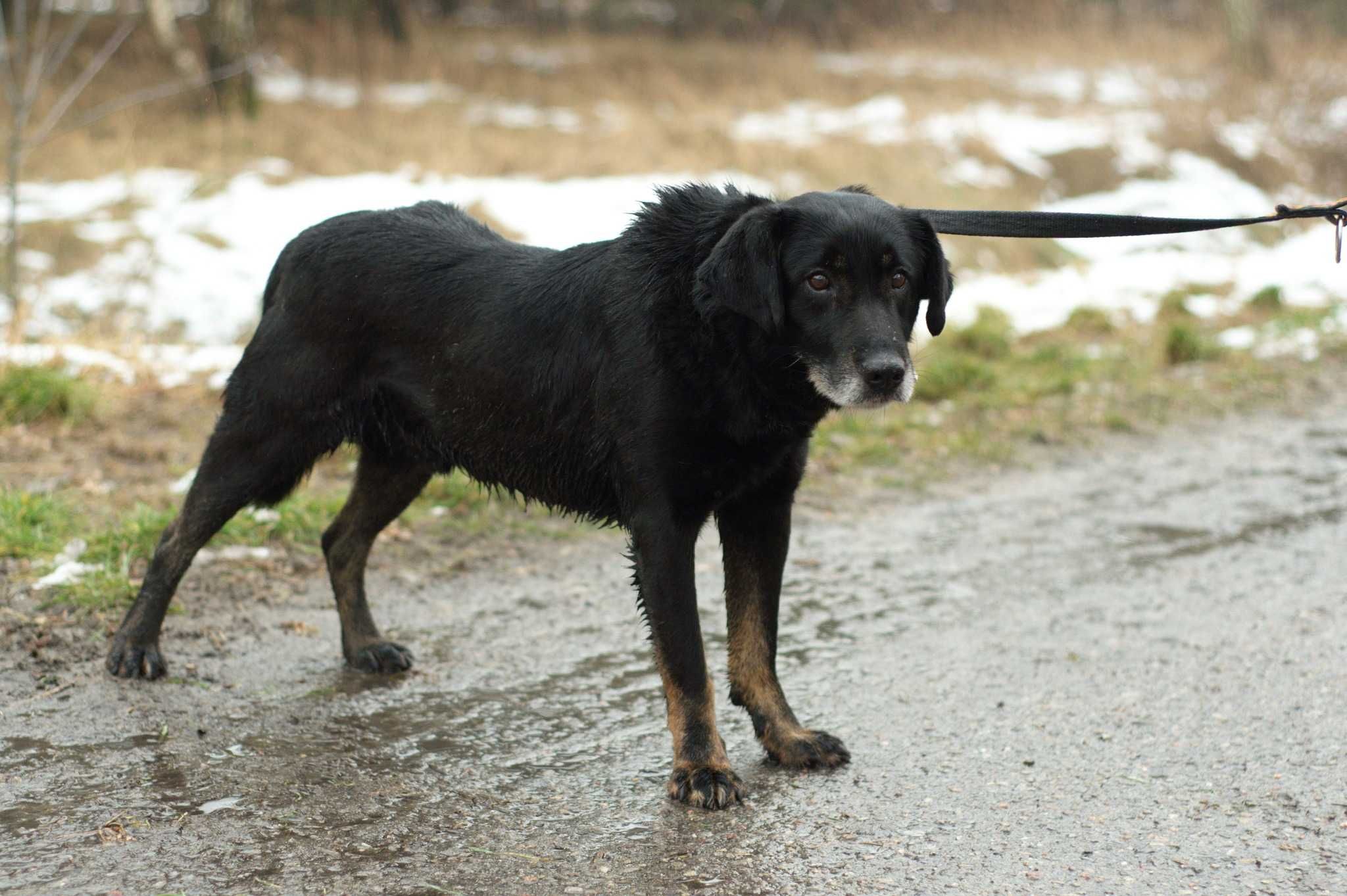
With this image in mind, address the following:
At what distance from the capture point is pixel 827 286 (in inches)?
136

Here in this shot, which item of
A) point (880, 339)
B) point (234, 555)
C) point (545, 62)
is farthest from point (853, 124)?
point (880, 339)

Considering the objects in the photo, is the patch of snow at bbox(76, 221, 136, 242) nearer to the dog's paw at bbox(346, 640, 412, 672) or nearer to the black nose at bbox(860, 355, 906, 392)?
the dog's paw at bbox(346, 640, 412, 672)

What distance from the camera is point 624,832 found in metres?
3.34

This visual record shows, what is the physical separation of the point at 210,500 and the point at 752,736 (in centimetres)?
200

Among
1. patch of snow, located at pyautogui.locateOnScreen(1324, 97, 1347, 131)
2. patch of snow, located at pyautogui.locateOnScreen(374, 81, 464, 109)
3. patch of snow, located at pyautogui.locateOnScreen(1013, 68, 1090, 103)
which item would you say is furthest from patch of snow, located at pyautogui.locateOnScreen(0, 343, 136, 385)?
patch of snow, located at pyautogui.locateOnScreen(1324, 97, 1347, 131)

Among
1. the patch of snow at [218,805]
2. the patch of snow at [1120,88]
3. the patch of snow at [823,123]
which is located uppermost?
the patch of snow at [1120,88]

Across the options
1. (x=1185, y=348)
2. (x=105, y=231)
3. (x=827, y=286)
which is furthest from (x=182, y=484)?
(x=1185, y=348)

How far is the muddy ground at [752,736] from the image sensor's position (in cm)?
313

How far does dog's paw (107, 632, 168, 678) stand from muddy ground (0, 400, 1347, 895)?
8 cm

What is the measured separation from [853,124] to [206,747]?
47.1 feet

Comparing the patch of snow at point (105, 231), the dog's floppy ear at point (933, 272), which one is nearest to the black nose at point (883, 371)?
the dog's floppy ear at point (933, 272)

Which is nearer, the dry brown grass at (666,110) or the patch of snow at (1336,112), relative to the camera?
the dry brown grass at (666,110)

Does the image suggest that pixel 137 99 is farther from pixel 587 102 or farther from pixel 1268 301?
pixel 587 102

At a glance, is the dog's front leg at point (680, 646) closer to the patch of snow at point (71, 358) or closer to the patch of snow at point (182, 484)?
the patch of snow at point (182, 484)
